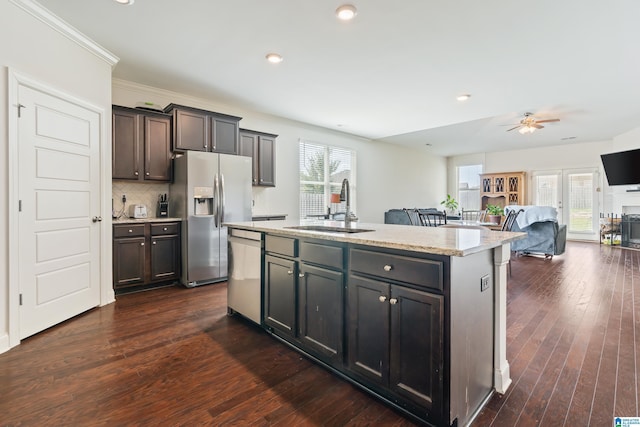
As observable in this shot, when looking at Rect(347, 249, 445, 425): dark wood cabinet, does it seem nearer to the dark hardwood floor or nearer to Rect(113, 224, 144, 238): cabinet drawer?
the dark hardwood floor

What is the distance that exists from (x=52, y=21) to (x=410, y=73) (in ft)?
11.8

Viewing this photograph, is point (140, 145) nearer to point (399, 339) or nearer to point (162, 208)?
point (162, 208)

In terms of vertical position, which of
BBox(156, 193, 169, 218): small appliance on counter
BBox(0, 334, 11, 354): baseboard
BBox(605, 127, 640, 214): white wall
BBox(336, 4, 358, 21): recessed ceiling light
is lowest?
BBox(0, 334, 11, 354): baseboard

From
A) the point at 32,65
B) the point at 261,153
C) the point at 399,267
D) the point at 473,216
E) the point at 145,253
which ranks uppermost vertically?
the point at 32,65

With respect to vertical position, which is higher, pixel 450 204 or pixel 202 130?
pixel 202 130

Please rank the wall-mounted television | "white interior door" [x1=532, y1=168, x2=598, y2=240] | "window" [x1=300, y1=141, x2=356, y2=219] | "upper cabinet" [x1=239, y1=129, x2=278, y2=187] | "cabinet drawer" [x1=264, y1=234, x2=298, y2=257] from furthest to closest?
1. "white interior door" [x1=532, y1=168, x2=598, y2=240]
2. "window" [x1=300, y1=141, x2=356, y2=219]
3. the wall-mounted television
4. "upper cabinet" [x1=239, y1=129, x2=278, y2=187]
5. "cabinet drawer" [x1=264, y1=234, x2=298, y2=257]

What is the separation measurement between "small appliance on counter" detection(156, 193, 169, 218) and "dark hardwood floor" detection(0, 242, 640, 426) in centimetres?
138

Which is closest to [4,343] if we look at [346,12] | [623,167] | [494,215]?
[346,12]

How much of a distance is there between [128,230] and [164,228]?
16.0 inches

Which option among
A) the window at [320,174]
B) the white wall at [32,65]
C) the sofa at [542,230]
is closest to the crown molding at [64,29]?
the white wall at [32,65]

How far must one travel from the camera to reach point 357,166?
743cm

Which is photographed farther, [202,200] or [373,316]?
[202,200]

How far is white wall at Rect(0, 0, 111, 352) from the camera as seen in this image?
90.8 inches

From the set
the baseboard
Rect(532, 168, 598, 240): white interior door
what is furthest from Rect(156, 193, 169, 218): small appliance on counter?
Rect(532, 168, 598, 240): white interior door
